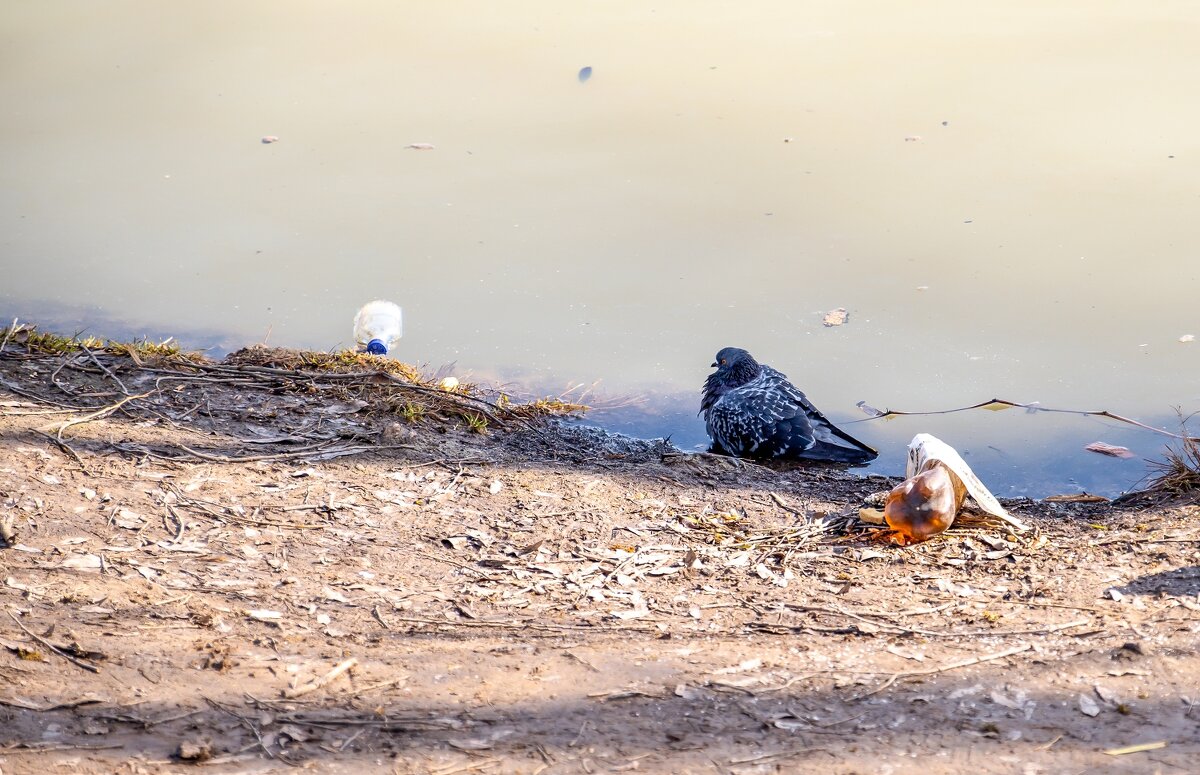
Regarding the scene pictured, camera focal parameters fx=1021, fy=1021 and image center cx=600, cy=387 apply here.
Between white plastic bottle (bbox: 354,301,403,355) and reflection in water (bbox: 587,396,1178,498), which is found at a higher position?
white plastic bottle (bbox: 354,301,403,355)

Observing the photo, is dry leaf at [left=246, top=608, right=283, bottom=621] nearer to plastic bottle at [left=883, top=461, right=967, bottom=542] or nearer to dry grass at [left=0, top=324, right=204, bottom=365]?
plastic bottle at [left=883, top=461, right=967, bottom=542]

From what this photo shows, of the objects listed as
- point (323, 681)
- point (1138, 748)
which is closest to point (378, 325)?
point (323, 681)

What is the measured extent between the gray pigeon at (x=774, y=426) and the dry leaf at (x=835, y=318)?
0.82 meters

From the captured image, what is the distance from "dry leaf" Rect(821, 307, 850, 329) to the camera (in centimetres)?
762

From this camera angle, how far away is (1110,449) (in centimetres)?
636

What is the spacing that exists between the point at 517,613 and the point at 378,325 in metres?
4.03

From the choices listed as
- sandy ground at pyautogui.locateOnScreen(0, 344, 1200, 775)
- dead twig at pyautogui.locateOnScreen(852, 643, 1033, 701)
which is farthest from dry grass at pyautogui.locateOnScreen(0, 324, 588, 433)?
dead twig at pyautogui.locateOnScreen(852, 643, 1033, 701)

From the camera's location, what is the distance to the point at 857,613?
378 centimetres

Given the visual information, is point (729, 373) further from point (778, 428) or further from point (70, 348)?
point (70, 348)

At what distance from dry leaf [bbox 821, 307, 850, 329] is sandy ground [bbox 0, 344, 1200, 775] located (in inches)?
86.8

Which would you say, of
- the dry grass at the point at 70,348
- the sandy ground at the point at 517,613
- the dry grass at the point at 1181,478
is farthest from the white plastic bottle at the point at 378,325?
the dry grass at the point at 1181,478

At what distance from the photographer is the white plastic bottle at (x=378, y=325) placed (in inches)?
289

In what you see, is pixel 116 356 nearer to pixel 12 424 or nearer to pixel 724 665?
pixel 12 424

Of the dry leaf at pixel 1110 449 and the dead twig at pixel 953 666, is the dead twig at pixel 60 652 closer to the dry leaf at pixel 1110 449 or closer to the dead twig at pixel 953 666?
the dead twig at pixel 953 666
